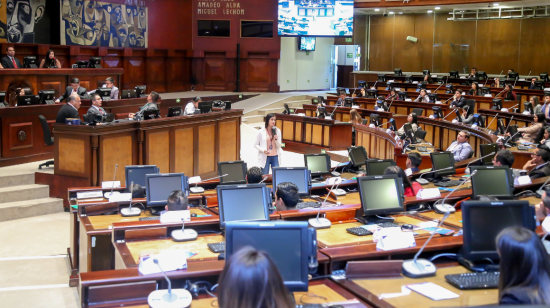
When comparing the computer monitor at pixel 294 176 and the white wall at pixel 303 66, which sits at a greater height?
the white wall at pixel 303 66

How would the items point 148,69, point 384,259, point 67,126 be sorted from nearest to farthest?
point 384,259 < point 67,126 < point 148,69

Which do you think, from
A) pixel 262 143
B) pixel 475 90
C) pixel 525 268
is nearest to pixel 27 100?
pixel 262 143

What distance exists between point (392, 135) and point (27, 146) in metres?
6.78

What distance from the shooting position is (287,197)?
494 cm

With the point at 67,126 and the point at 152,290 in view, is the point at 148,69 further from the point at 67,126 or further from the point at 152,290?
the point at 152,290

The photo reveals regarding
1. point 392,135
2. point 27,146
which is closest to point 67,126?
point 27,146

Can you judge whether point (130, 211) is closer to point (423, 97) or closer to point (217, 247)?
point (217, 247)

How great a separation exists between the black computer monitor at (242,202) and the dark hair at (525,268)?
2.17 metres

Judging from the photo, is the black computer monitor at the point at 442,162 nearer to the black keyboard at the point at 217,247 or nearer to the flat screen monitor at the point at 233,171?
the flat screen monitor at the point at 233,171

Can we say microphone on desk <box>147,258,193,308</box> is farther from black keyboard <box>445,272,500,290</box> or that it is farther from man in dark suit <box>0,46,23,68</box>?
man in dark suit <box>0,46,23,68</box>

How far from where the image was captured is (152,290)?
3.12 m

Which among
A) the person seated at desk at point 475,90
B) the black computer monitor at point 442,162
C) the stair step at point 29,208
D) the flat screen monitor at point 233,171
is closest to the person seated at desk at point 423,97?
the person seated at desk at point 475,90

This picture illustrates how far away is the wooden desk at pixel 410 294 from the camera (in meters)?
3.10

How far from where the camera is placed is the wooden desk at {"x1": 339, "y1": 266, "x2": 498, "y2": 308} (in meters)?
3.10
